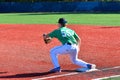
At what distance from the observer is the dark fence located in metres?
63.2

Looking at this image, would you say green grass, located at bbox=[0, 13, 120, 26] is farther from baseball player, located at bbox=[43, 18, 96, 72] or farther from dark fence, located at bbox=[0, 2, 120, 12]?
baseball player, located at bbox=[43, 18, 96, 72]

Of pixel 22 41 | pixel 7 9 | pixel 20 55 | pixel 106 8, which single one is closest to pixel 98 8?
pixel 106 8

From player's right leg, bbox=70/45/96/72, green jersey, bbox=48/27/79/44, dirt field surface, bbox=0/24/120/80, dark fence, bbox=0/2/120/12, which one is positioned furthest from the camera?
dark fence, bbox=0/2/120/12

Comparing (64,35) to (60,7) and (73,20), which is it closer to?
(73,20)

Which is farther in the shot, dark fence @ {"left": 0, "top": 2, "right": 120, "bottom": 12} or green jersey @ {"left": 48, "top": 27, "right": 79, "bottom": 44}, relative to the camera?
dark fence @ {"left": 0, "top": 2, "right": 120, "bottom": 12}

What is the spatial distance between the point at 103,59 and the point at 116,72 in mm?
2445

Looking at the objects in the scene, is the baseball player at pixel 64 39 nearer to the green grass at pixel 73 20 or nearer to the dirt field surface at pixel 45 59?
the dirt field surface at pixel 45 59

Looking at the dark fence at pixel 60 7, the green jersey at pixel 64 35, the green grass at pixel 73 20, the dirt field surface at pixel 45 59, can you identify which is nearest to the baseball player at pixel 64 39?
the green jersey at pixel 64 35

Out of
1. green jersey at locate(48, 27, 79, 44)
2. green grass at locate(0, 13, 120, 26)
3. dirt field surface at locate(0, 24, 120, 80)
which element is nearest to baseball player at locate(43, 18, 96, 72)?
green jersey at locate(48, 27, 79, 44)

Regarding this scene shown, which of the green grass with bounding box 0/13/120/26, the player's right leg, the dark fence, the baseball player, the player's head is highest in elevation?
the player's head

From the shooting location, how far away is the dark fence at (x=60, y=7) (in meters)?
63.2

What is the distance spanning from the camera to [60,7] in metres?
65.8

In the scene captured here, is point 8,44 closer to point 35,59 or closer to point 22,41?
point 22,41

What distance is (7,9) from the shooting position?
68000mm
